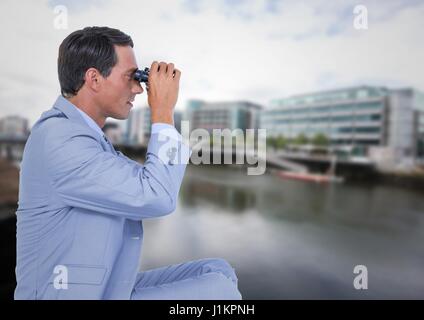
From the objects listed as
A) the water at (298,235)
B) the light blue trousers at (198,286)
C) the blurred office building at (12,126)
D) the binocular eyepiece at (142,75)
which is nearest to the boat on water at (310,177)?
the water at (298,235)

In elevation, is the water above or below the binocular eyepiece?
below

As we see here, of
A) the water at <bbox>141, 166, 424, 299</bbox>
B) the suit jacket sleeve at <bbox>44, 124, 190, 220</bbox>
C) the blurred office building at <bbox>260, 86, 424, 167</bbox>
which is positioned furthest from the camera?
the blurred office building at <bbox>260, 86, 424, 167</bbox>

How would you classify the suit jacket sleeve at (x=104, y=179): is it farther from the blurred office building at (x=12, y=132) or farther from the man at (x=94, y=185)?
the blurred office building at (x=12, y=132)

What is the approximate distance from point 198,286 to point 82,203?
231 mm

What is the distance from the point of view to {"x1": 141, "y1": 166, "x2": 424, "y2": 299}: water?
21.0 feet

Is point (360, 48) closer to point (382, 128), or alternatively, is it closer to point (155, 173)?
point (382, 128)

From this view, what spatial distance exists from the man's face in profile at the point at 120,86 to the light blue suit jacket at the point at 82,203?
0.18 feet

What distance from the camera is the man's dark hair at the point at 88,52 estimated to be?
515mm

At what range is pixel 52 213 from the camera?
1.52 ft

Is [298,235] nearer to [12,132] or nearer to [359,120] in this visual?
[12,132]

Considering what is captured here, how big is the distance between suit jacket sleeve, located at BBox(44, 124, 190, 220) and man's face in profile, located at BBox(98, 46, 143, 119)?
11 cm

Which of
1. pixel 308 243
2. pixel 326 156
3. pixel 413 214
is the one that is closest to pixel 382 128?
pixel 326 156

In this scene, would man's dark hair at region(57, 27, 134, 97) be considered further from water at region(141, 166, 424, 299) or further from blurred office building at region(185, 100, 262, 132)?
blurred office building at region(185, 100, 262, 132)

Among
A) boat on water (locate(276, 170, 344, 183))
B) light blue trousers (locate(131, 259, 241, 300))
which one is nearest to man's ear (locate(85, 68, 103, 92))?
light blue trousers (locate(131, 259, 241, 300))
